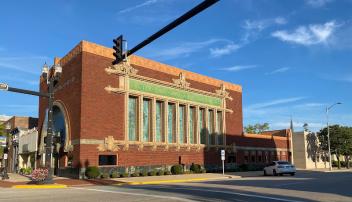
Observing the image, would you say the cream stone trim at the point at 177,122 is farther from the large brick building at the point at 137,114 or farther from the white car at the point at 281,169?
the white car at the point at 281,169

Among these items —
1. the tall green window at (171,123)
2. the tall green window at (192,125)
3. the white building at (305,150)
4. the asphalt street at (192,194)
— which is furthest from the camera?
the white building at (305,150)

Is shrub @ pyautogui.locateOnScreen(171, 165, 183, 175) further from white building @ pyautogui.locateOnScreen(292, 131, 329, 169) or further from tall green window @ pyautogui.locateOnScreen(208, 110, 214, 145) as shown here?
white building @ pyautogui.locateOnScreen(292, 131, 329, 169)

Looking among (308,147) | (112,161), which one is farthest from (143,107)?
(308,147)

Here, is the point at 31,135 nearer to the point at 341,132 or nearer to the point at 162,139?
the point at 162,139

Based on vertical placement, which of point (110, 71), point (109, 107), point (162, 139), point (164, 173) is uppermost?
point (110, 71)

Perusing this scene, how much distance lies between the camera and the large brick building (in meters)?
37.3

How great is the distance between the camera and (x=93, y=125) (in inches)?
1458

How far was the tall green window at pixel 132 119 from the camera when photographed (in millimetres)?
41000

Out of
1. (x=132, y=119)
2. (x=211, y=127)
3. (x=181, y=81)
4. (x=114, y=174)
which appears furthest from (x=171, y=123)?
(x=114, y=174)

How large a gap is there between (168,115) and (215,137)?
8772mm

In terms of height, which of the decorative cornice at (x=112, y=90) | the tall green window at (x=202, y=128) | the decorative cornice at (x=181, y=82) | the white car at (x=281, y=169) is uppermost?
the decorative cornice at (x=181, y=82)

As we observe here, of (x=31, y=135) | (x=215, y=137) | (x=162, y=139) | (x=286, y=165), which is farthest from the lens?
(x=215, y=137)

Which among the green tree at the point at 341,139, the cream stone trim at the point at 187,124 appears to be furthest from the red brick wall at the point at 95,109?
the green tree at the point at 341,139

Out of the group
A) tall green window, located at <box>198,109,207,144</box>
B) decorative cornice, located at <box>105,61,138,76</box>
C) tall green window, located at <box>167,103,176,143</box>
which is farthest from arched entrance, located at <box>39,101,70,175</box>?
tall green window, located at <box>198,109,207,144</box>
